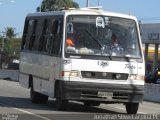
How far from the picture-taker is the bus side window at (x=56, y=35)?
16688 mm

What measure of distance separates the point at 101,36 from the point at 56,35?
135cm

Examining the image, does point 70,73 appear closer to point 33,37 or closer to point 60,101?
point 60,101

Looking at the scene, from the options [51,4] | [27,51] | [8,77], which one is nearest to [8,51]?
[51,4]

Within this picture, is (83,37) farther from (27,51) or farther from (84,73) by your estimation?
(27,51)

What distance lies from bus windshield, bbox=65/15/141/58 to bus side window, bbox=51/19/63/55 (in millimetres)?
300

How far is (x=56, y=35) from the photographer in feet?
55.9

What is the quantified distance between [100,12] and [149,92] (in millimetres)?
12206

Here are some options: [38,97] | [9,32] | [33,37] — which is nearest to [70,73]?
[38,97]

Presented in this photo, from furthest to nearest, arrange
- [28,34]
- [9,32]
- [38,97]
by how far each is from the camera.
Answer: [9,32], [28,34], [38,97]

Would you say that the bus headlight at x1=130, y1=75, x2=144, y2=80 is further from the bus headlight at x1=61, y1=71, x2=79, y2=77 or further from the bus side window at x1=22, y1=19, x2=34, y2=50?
the bus side window at x1=22, y1=19, x2=34, y2=50

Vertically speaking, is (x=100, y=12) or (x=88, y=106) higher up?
(x=100, y=12)

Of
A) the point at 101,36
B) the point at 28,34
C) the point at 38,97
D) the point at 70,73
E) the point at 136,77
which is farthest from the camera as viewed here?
the point at 28,34

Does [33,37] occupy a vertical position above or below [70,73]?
above

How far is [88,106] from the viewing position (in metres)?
19.2
